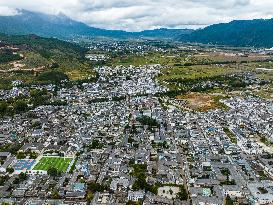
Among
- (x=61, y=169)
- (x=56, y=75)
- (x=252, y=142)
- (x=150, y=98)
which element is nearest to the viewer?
(x=61, y=169)

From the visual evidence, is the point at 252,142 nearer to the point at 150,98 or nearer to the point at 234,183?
the point at 234,183

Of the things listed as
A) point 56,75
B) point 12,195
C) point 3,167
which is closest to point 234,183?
point 12,195

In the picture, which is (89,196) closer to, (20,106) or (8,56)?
(20,106)

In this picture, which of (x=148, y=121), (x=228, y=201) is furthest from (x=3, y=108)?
(x=228, y=201)

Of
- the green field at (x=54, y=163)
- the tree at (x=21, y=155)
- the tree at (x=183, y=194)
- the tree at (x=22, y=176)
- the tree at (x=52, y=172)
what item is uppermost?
the tree at (x=183, y=194)

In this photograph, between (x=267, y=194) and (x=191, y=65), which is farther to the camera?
(x=191, y=65)

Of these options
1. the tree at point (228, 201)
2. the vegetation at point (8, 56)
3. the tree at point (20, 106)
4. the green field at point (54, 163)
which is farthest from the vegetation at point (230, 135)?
the vegetation at point (8, 56)

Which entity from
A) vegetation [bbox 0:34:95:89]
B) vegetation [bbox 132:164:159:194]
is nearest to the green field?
vegetation [bbox 132:164:159:194]

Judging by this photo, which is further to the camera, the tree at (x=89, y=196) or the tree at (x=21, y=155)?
the tree at (x=21, y=155)

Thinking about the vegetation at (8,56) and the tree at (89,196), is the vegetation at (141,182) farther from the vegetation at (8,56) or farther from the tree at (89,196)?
the vegetation at (8,56)
